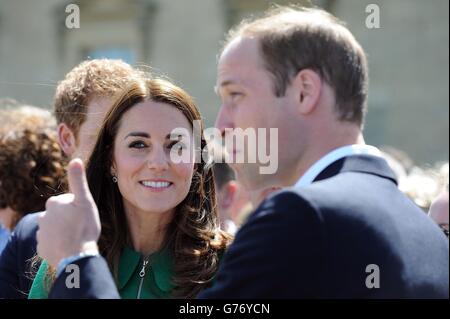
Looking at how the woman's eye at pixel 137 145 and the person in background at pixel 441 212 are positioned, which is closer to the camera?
the person in background at pixel 441 212

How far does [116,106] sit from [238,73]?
100 centimetres

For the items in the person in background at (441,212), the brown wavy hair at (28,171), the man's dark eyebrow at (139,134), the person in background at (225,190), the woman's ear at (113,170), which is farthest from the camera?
the person in background at (225,190)

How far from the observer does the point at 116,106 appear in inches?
125

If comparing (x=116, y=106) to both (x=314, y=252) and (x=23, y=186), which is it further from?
(x=314, y=252)

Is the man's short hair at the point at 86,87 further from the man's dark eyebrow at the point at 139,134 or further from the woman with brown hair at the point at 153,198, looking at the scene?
the man's dark eyebrow at the point at 139,134

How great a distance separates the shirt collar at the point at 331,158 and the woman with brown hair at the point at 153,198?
3.02 feet

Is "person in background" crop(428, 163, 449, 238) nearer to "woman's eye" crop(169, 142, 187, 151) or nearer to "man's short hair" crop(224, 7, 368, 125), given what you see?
"man's short hair" crop(224, 7, 368, 125)

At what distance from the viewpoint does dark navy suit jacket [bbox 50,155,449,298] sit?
5.99 ft

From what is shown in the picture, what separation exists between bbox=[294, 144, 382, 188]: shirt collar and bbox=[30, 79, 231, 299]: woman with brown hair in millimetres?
922

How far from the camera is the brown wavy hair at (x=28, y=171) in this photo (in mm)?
3773

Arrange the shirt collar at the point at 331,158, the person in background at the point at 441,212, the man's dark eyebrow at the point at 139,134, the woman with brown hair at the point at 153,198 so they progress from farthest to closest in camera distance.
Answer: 1. the man's dark eyebrow at the point at 139,134
2. the woman with brown hair at the point at 153,198
3. the person in background at the point at 441,212
4. the shirt collar at the point at 331,158

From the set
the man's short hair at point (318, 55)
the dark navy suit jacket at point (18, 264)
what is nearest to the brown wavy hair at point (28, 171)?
the dark navy suit jacket at point (18, 264)

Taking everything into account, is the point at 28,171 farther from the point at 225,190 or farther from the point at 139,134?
the point at 225,190

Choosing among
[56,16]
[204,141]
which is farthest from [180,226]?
[56,16]
